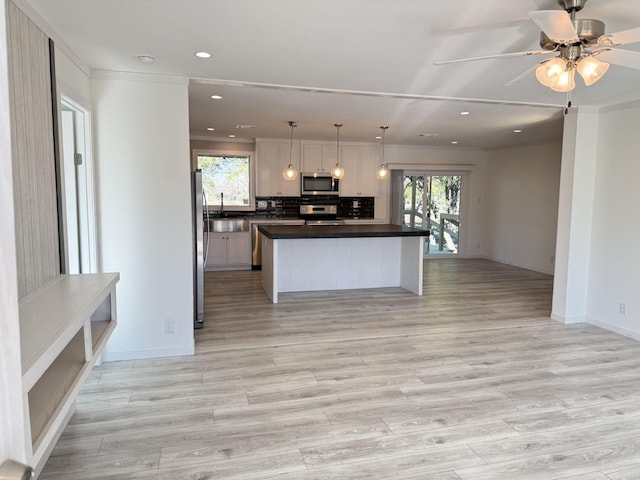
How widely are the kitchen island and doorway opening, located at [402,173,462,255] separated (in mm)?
2697

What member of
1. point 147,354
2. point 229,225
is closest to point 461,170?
point 229,225

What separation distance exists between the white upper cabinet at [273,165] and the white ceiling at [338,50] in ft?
8.46

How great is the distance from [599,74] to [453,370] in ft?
7.51

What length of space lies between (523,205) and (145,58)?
7.21 m

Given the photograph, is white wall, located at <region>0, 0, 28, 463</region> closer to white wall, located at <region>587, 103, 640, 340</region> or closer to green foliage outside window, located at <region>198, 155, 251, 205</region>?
white wall, located at <region>587, 103, 640, 340</region>

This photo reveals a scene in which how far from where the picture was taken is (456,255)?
9.07 m

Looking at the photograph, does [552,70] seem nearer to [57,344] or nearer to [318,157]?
[57,344]

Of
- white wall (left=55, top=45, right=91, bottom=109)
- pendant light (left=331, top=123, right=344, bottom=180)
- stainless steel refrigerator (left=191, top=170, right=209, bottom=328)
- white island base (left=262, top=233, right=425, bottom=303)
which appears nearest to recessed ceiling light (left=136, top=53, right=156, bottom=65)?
white wall (left=55, top=45, right=91, bottom=109)

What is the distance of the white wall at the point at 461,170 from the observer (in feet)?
27.8

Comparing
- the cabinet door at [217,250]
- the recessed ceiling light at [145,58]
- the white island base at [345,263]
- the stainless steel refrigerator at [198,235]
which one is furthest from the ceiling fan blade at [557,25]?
the cabinet door at [217,250]

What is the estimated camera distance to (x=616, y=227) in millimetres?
4367

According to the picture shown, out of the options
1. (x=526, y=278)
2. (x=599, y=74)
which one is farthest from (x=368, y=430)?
(x=526, y=278)

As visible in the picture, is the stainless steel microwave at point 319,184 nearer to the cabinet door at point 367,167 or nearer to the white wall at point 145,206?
the cabinet door at point 367,167

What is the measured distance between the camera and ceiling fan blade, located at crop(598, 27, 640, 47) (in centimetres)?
184
